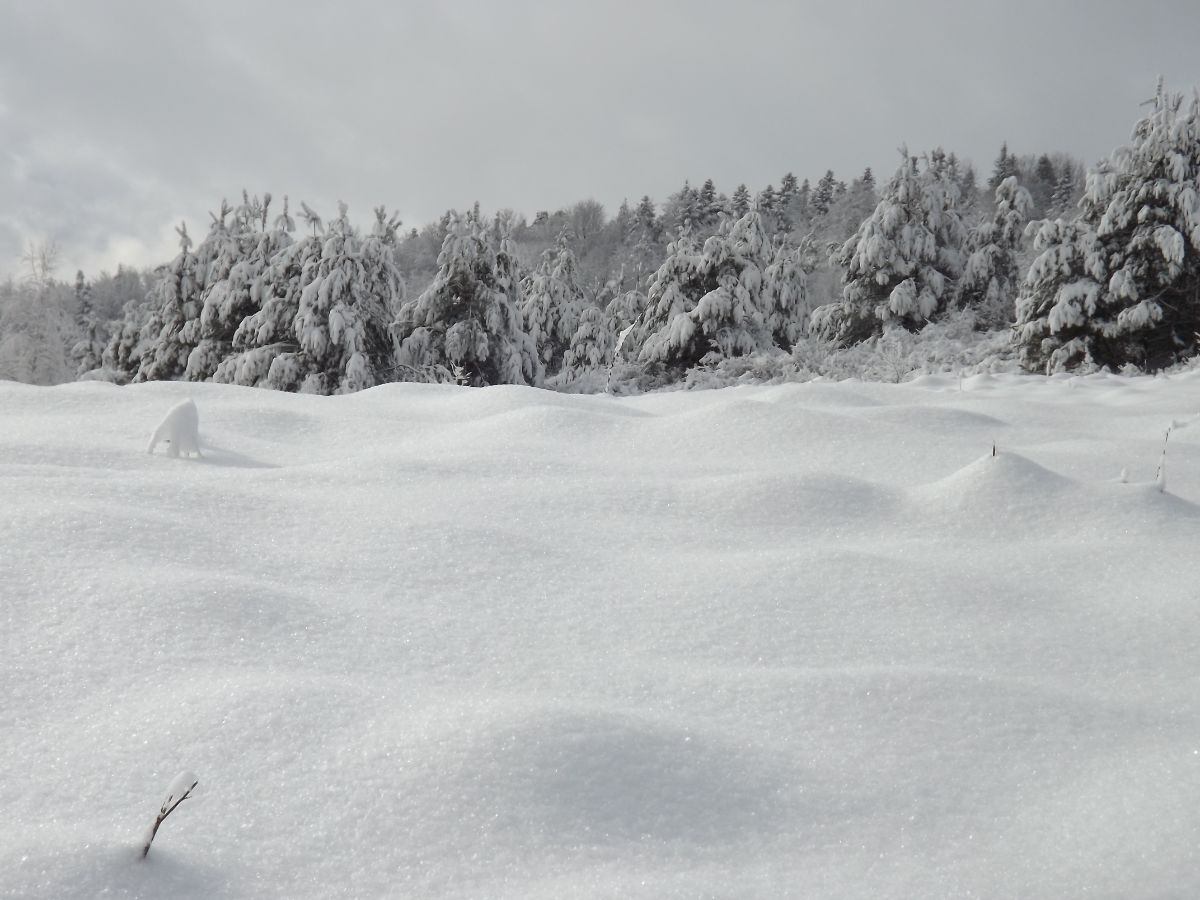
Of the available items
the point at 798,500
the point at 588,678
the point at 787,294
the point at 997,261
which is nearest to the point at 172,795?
the point at 588,678

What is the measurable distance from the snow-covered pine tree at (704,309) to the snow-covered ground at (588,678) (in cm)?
1083

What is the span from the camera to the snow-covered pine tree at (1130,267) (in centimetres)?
1030

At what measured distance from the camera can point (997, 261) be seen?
824 inches

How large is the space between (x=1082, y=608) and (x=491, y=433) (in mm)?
2501

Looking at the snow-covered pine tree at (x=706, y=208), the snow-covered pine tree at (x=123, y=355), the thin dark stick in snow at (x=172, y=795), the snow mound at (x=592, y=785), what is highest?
the snow-covered pine tree at (x=706, y=208)

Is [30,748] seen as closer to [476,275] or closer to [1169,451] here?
[1169,451]

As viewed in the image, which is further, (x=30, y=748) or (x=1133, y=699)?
(x=1133, y=699)

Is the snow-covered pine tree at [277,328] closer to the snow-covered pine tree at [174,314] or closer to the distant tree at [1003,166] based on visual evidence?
the snow-covered pine tree at [174,314]

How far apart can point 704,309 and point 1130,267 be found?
19.8 feet

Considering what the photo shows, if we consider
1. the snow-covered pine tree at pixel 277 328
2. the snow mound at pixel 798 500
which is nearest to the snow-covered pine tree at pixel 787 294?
the snow-covered pine tree at pixel 277 328

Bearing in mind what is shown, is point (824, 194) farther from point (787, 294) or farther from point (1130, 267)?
point (1130, 267)

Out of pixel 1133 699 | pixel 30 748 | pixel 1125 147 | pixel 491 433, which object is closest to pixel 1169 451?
pixel 1133 699

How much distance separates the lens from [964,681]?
192cm

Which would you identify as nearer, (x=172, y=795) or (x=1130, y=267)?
(x=172, y=795)
